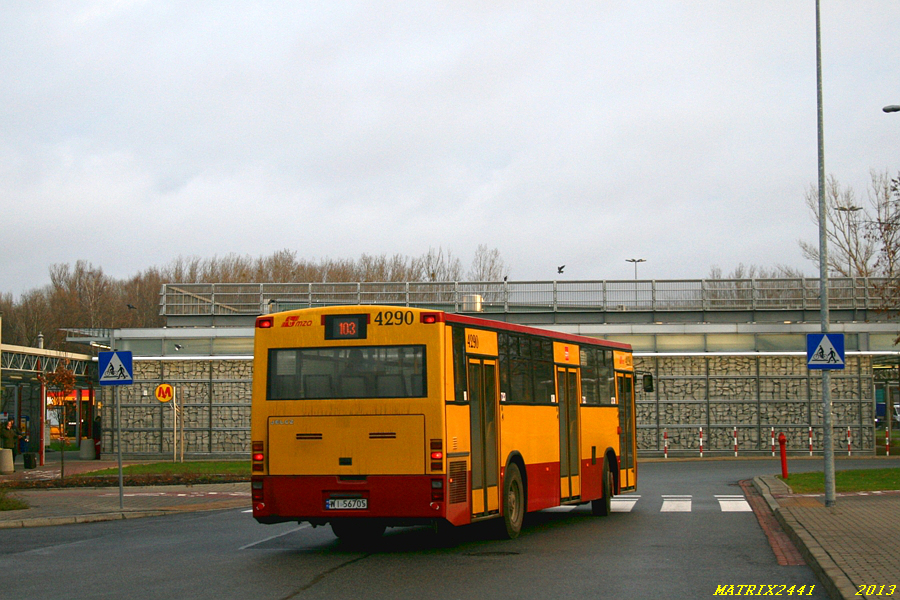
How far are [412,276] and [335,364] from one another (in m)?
73.4

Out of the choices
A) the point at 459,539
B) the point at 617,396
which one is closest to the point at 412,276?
the point at 617,396

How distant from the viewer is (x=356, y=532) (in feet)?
50.5

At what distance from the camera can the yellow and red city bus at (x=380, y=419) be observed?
13133mm

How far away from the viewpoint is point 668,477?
98.5ft

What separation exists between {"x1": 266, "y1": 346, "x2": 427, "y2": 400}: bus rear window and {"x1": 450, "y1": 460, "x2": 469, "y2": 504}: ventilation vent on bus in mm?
966

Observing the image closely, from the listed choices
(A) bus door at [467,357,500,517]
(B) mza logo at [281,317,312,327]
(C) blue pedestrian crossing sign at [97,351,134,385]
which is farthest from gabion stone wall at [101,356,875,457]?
(B) mza logo at [281,317,312,327]

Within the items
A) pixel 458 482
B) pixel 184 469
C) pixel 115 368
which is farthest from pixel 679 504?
pixel 184 469

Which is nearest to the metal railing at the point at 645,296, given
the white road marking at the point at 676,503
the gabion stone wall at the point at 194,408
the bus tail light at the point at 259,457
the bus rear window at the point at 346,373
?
the gabion stone wall at the point at 194,408

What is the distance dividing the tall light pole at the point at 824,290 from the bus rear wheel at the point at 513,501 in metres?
6.00

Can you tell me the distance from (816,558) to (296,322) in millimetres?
6618

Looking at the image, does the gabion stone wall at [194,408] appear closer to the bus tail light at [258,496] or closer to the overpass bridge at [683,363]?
the overpass bridge at [683,363]

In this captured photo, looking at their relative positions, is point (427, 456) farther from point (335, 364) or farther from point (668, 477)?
point (668, 477)

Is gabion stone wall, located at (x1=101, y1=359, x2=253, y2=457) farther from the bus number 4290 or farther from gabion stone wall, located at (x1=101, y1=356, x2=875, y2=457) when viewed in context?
the bus number 4290

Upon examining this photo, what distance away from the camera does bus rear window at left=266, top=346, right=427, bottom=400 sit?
1328 centimetres
